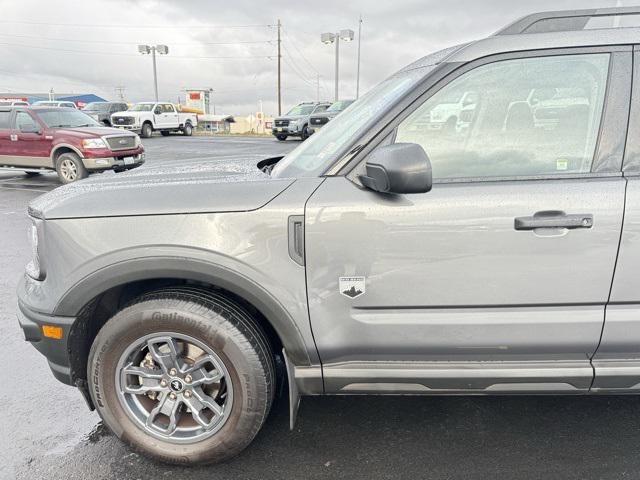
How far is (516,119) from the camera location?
2.08m

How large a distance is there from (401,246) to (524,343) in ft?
2.19

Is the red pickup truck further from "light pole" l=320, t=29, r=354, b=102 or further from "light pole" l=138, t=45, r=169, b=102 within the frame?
"light pole" l=138, t=45, r=169, b=102

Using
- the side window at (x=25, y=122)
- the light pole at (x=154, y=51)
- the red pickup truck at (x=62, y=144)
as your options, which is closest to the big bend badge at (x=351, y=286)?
the red pickup truck at (x=62, y=144)

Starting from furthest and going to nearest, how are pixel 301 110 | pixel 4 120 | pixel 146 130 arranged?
pixel 146 130 → pixel 301 110 → pixel 4 120

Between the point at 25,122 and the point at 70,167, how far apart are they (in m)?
1.83

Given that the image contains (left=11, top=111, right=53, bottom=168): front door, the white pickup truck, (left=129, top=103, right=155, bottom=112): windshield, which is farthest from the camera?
(left=129, top=103, right=155, bottom=112): windshield

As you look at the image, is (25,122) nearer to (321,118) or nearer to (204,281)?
(321,118)

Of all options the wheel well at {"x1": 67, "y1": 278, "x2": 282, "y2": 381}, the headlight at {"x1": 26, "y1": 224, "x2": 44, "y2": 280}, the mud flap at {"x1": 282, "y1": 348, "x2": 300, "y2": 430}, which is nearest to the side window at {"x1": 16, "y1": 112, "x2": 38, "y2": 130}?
the headlight at {"x1": 26, "y1": 224, "x2": 44, "y2": 280}

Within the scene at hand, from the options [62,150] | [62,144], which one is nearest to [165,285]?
[62,144]

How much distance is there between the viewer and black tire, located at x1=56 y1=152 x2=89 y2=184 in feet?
34.6

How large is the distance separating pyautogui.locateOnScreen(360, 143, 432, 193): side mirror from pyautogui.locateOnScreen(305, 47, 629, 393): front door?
0.10 meters

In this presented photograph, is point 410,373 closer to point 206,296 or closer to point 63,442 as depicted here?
point 206,296

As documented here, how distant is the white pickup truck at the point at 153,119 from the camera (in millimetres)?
27484

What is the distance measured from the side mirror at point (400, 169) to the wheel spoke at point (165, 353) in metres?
1.18
